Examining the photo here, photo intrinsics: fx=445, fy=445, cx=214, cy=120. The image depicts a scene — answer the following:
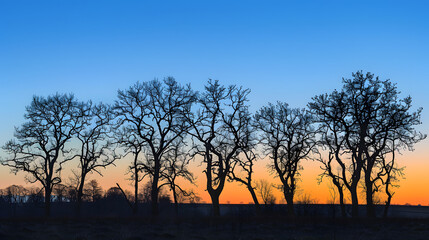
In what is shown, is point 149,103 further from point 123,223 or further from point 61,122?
point 123,223

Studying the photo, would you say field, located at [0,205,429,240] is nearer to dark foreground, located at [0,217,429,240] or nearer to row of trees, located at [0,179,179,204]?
dark foreground, located at [0,217,429,240]

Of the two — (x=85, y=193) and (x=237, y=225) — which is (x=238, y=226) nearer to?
(x=237, y=225)

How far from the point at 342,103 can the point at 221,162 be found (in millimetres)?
11444

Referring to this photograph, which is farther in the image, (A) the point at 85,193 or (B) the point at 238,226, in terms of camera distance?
(A) the point at 85,193

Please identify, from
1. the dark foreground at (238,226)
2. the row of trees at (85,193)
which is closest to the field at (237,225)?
the dark foreground at (238,226)

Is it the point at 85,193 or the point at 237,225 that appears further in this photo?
the point at 85,193

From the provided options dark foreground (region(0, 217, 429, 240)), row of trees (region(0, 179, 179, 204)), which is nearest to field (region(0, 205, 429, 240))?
dark foreground (region(0, 217, 429, 240))

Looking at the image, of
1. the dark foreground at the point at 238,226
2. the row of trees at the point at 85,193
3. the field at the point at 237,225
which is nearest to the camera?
the dark foreground at the point at 238,226

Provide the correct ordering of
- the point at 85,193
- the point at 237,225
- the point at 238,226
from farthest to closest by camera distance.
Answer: the point at 85,193 < the point at 237,225 < the point at 238,226

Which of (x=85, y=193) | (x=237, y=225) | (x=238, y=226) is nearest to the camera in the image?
(x=238, y=226)

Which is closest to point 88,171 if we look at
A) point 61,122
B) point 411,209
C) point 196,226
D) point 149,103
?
point 61,122

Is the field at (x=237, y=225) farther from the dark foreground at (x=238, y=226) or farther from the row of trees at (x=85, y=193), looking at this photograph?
the row of trees at (x=85, y=193)

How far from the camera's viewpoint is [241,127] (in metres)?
39.5

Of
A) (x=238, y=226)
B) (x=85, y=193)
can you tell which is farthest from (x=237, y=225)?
(x=85, y=193)
